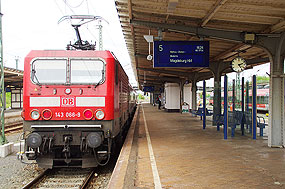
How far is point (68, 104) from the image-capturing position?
6051mm

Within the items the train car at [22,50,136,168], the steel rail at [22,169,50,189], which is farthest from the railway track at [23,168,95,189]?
the train car at [22,50,136,168]

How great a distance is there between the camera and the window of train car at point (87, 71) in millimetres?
6184

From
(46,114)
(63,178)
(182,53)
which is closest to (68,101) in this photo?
(46,114)

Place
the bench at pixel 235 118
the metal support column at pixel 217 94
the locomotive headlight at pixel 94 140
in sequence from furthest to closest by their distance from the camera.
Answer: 1. the metal support column at pixel 217 94
2. the bench at pixel 235 118
3. the locomotive headlight at pixel 94 140

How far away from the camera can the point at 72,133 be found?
5969mm

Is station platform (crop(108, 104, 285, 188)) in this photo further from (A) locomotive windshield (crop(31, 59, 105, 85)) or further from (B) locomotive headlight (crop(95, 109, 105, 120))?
(A) locomotive windshield (crop(31, 59, 105, 85))

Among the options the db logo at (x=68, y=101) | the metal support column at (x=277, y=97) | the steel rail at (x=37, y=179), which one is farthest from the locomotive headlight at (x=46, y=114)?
the metal support column at (x=277, y=97)

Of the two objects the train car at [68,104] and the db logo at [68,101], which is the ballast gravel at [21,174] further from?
the db logo at [68,101]

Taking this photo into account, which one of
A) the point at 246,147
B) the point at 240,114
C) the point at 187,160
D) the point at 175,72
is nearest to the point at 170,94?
the point at 175,72

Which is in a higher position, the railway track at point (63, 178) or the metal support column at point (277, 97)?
the metal support column at point (277, 97)

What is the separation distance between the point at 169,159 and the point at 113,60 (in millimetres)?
2741

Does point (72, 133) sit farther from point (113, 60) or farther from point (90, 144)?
point (113, 60)

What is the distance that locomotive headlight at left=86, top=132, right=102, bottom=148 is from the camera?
5.75 m

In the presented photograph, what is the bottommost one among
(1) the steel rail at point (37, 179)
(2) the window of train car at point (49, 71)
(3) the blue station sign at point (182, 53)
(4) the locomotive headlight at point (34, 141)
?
(1) the steel rail at point (37, 179)
